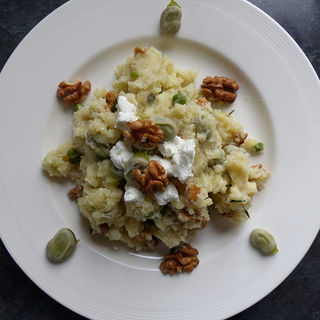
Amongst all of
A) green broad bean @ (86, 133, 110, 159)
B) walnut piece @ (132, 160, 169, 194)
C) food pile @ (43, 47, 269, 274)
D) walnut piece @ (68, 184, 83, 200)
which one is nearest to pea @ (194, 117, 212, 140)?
food pile @ (43, 47, 269, 274)

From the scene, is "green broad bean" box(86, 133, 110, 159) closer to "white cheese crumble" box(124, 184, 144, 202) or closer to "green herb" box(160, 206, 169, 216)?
"white cheese crumble" box(124, 184, 144, 202)

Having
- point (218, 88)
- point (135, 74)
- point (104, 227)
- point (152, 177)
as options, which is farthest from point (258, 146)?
point (104, 227)

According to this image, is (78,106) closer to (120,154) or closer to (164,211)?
(120,154)

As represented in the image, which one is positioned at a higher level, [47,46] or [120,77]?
[47,46]

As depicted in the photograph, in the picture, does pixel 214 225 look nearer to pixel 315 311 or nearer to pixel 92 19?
pixel 315 311

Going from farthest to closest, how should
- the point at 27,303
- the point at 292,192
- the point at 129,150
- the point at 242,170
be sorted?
the point at 27,303 → the point at 292,192 → the point at 242,170 → the point at 129,150

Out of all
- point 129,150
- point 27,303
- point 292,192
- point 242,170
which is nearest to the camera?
point 129,150

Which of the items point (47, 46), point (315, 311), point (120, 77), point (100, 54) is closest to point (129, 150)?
point (120, 77)

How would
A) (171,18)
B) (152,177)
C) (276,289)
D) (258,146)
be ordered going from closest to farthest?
(152,177), (171,18), (258,146), (276,289)
